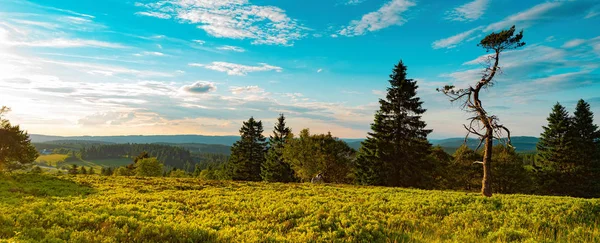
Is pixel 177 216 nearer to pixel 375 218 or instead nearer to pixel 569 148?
pixel 375 218

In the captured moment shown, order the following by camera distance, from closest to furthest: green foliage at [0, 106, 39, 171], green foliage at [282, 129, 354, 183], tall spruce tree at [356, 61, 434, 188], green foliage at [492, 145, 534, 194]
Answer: green foliage at [0, 106, 39, 171], tall spruce tree at [356, 61, 434, 188], green foliage at [282, 129, 354, 183], green foliage at [492, 145, 534, 194]

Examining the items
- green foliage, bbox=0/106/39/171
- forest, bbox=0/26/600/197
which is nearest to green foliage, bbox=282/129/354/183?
forest, bbox=0/26/600/197

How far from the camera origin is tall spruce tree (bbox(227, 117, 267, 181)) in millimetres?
68812

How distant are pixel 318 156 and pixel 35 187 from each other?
1540 inches

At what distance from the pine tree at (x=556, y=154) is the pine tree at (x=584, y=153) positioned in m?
0.79

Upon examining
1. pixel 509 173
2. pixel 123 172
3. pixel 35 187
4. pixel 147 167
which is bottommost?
pixel 123 172

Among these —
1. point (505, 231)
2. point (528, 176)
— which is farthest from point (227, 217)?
point (528, 176)

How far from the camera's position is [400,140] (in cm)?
4550

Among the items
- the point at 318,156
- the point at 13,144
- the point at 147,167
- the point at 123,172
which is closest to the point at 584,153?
the point at 318,156

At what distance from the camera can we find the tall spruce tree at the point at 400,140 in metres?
45.2

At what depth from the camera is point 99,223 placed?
9695mm

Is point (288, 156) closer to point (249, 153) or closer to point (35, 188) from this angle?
point (249, 153)

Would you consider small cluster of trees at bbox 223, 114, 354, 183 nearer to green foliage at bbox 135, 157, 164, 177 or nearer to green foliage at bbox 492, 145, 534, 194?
green foliage at bbox 135, 157, 164, 177

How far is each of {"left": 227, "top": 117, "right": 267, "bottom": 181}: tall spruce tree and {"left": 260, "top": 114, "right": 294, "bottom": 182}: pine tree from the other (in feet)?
8.05
